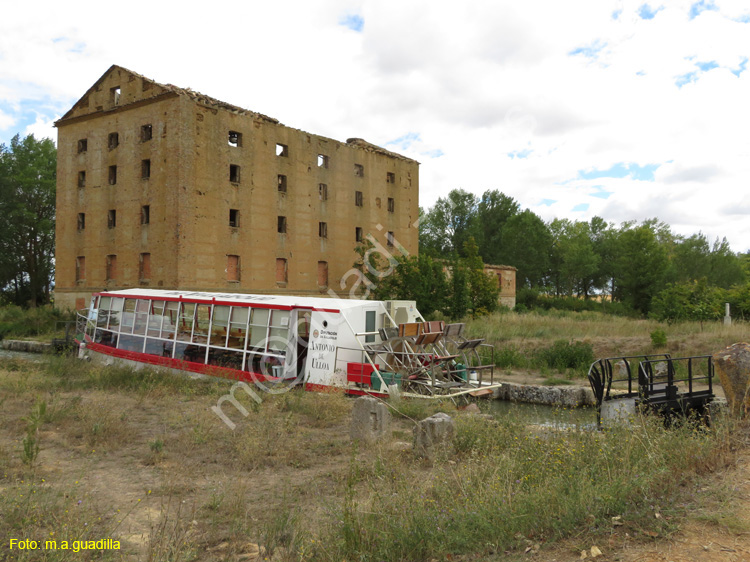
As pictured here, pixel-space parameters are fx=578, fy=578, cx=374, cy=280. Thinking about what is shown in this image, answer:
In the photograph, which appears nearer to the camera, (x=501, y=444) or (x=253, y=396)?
(x=501, y=444)

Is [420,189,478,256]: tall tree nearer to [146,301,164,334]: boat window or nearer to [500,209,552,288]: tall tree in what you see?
[500,209,552,288]: tall tree

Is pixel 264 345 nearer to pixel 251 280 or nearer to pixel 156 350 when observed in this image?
pixel 156 350

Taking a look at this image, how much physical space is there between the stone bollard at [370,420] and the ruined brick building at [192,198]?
80.4 feet

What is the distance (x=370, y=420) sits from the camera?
977 cm

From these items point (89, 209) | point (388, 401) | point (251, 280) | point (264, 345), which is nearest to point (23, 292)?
point (89, 209)

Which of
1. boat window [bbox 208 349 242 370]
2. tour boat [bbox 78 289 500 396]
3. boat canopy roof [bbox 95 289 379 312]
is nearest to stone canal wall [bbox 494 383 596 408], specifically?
tour boat [bbox 78 289 500 396]

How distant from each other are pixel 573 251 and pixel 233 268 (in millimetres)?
53511

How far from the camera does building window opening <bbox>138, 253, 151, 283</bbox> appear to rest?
33.9m

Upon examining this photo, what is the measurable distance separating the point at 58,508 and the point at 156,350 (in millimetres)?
12838

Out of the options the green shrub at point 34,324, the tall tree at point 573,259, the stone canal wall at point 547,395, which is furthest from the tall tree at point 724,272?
the green shrub at point 34,324

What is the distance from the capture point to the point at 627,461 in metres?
6.56

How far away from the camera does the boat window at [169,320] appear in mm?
18203

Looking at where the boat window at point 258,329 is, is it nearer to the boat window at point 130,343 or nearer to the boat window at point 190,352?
the boat window at point 190,352

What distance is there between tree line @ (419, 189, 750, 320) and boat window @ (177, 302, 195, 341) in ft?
155
